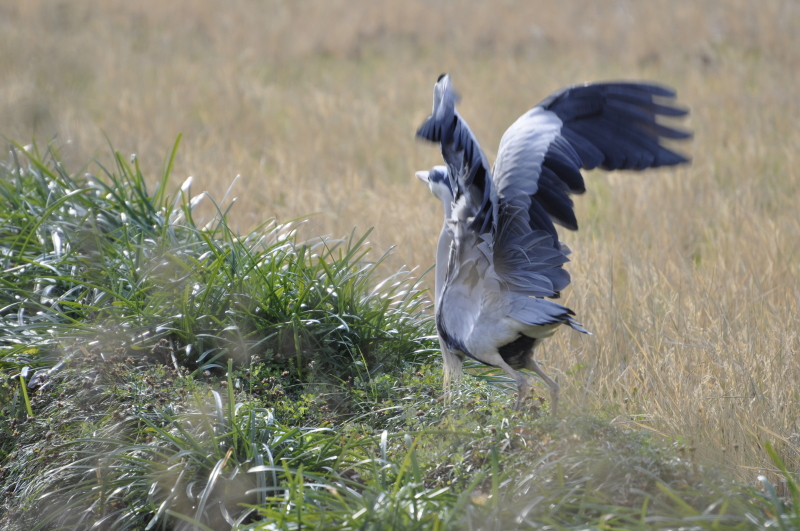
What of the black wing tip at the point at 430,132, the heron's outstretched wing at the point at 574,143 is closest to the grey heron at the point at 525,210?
the heron's outstretched wing at the point at 574,143

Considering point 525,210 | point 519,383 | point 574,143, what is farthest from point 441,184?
point 519,383

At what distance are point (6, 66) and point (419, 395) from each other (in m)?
8.61

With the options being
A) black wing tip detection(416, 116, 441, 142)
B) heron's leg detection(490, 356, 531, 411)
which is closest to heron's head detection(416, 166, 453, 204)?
black wing tip detection(416, 116, 441, 142)

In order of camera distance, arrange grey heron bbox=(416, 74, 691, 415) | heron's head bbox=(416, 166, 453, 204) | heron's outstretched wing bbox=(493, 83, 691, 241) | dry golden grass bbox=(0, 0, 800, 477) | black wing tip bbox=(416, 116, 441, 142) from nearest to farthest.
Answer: black wing tip bbox=(416, 116, 441, 142) < grey heron bbox=(416, 74, 691, 415) < heron's outstretched wing bbox=(493, 83, 691, 241) < heron's head bbox=(416, 166, 453, 204) < dry golden grass bbox=(0, 0, 800, 477)

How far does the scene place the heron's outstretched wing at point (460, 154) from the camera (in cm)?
274

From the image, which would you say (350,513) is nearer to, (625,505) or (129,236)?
(625,505)

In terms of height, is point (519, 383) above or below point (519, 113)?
below

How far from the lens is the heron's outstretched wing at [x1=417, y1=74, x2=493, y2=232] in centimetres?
274

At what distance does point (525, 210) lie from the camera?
10.3ft

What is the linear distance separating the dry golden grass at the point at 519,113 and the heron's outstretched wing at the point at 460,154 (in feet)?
3.04

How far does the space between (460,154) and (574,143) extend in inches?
29.2

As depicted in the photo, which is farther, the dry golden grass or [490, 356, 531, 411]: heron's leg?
the dry golden grass

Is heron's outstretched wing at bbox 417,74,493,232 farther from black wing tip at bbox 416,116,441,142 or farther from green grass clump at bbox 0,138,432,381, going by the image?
green grass clump at bbox 0,138,432,381

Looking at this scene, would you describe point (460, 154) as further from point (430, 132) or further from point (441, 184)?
point (441, 184)
